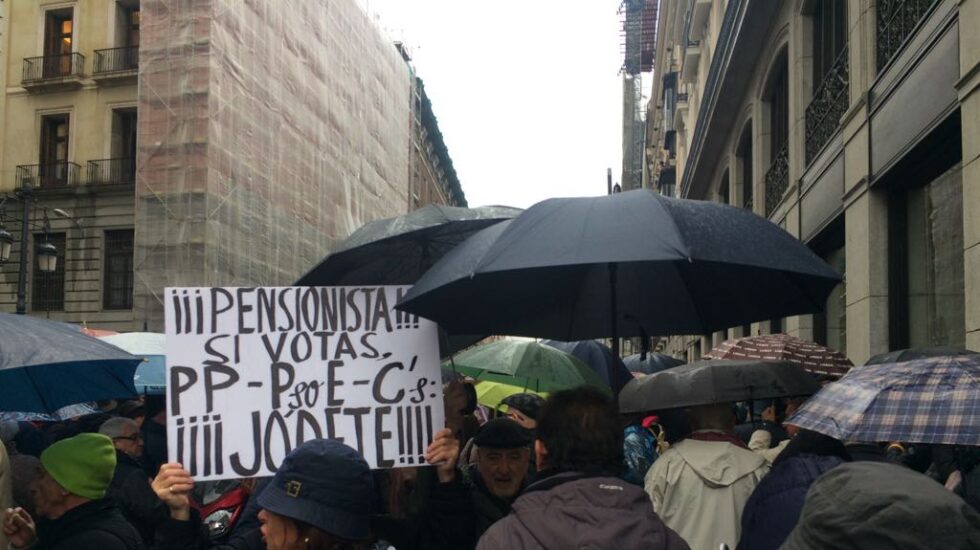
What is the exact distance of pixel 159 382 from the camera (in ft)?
30.6

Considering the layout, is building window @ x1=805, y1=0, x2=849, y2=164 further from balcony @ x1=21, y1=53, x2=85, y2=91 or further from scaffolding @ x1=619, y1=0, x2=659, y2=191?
scaffolding @ x1=619, y1=0, x2=659, y2=191

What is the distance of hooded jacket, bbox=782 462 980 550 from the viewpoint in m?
1.56

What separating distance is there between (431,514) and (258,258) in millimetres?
19046

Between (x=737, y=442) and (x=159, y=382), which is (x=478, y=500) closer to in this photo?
(x=737, y=442)

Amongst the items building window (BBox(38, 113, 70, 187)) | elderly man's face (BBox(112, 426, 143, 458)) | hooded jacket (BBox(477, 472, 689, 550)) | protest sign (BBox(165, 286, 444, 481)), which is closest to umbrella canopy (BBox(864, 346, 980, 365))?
hooded jacket (BBox(477, 472, 689, 550))

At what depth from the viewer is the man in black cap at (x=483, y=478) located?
375 centimetres

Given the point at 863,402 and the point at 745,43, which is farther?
the point at 745,43

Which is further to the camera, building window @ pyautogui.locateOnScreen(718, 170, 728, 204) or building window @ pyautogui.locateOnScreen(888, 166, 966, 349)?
building window @ pyautogui.locateOnScreen(718, 170, 728, 204)

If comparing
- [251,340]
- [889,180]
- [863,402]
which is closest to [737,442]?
[863,402]

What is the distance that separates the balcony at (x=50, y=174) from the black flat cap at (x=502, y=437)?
88.7ft

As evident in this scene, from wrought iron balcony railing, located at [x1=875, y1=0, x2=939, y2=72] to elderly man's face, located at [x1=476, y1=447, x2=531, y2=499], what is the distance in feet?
19.5

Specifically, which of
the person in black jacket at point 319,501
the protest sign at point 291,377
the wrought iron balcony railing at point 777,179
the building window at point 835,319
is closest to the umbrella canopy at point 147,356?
the protest sign at point 291,377

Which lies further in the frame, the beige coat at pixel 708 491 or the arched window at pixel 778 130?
the arched window at pixel 778 130

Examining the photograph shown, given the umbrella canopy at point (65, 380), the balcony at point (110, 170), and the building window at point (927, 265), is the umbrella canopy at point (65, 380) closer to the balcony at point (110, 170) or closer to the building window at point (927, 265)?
the building window at point (927, 265)
